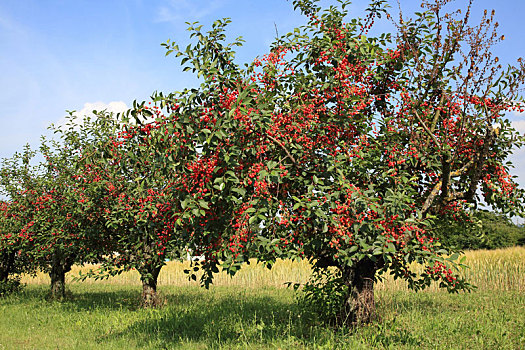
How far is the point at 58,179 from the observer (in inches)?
593

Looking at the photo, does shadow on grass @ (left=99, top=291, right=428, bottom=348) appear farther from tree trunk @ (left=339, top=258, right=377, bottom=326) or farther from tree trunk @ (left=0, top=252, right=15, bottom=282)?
tree trunk @ (left=0, top=252, right=15, bottom=282)

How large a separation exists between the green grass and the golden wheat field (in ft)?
3.85

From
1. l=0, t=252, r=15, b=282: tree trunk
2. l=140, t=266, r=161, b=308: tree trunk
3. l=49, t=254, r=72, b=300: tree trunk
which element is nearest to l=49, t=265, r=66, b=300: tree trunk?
l=49, t=254, r=72, b=300: tree trunk

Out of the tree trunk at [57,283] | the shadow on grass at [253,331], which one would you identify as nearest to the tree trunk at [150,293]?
the shadow on grass at [253,331]

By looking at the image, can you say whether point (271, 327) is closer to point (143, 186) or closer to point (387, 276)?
point (143, 186)

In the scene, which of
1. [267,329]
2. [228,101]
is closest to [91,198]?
[267,329]

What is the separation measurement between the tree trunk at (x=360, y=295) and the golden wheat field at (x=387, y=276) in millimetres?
1047

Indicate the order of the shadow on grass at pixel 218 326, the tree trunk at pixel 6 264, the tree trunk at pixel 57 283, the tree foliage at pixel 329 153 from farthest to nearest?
the tree trunk at pixel 6 264 < the tree trunk at pixel 57 283 < the shadow on grass at pixel 218 326 < the tree foliage at pixel 329 153

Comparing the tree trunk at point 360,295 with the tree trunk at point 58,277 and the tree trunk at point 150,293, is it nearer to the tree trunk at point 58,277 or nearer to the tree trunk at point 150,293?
the tree trunk at point 150,293

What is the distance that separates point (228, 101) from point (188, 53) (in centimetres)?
117

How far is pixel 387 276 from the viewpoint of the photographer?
1733 centimetres

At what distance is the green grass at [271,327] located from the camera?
7500 millimetres

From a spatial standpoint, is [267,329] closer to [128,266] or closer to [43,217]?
[128,266]

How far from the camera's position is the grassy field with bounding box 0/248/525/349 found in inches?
298
